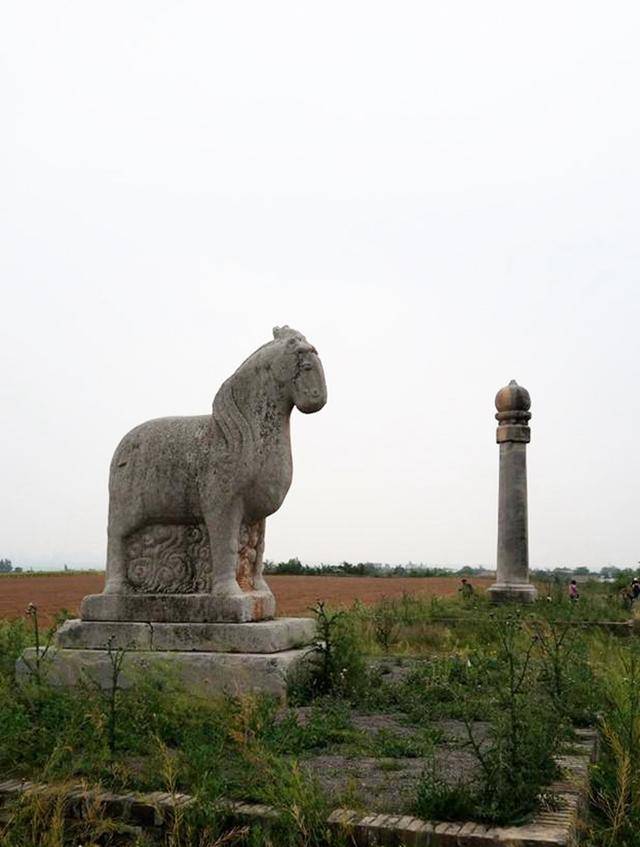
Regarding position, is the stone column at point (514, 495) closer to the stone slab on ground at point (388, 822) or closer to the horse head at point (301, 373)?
the horse head at point (301, 373)

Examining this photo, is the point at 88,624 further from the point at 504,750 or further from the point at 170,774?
the point at 504,750

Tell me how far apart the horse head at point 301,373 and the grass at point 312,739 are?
183 cm

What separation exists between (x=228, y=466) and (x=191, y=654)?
146 centimetres

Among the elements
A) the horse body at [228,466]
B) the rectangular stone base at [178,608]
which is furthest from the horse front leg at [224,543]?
the rectangular stone base at [178,608]

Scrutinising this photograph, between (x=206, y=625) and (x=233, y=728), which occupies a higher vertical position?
(x=206, y=625)

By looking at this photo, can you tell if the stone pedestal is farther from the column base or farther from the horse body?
the column base

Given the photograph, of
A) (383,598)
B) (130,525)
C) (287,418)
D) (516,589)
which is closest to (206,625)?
(130,525)

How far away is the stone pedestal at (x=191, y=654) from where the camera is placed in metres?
6.62

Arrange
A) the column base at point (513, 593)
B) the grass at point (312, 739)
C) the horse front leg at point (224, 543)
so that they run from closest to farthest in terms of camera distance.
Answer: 1. the grass at point (312, 739)
2. the horse front leg at point (224, 543)
3. the column base at point (513, 593)

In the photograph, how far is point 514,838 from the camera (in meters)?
3.74

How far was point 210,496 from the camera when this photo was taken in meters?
7.26

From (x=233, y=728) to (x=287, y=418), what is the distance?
2.71 m

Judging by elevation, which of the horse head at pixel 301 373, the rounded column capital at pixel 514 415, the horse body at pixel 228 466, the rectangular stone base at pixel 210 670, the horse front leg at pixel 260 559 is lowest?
the rectangular stone base at pixel 210 670

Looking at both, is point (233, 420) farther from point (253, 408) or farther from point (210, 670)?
point (210, 670)
